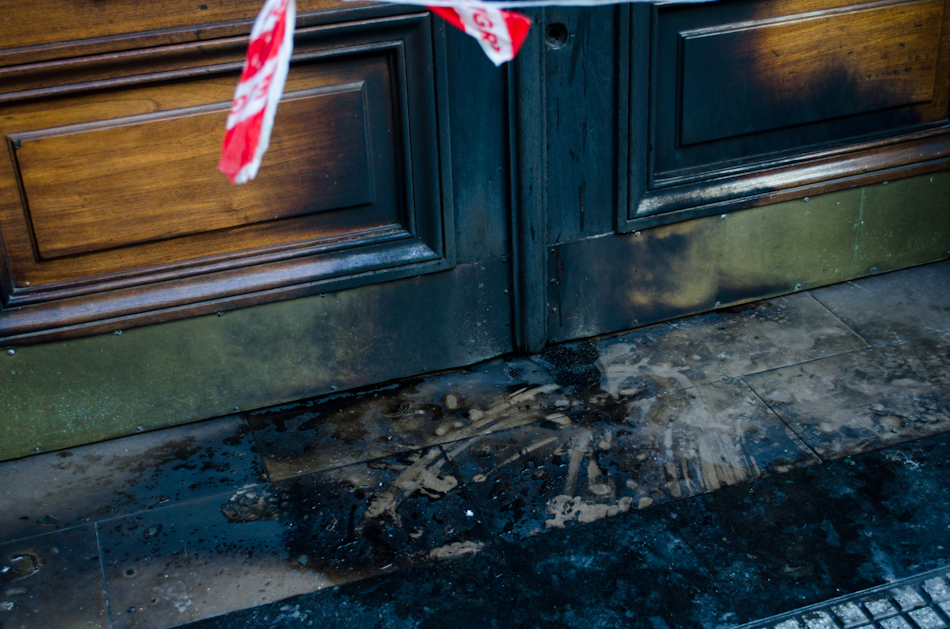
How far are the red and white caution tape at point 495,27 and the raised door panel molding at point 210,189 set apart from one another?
110 centimetres

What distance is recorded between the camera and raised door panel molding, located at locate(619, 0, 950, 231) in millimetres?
3393

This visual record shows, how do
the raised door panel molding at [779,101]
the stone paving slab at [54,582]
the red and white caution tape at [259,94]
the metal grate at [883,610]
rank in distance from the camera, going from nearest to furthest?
the red and white caution tape at [259,94]
the metal grate at [883,610]
the stone paving slab at [54,582]
the raised door panel molding at [779,101]

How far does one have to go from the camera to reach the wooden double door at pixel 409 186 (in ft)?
9.51

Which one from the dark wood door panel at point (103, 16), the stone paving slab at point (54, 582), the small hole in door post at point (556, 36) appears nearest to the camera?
the stone paving slab at point (54, 582)

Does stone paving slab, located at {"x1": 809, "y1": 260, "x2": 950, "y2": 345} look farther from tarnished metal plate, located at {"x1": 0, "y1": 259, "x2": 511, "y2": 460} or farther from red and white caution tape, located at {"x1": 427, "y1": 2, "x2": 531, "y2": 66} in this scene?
red and white caution tape, located at {"x1": 427, "y1": 2, "x2": 531, "y2": 66}

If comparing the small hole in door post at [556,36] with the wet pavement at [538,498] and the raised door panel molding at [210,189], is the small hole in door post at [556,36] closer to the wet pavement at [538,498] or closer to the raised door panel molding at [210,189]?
the raised door panel molding at [210,189]

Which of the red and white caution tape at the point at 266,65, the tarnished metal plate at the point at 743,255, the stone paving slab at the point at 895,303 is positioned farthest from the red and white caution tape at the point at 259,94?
the stone paving slab at the point at 895,303

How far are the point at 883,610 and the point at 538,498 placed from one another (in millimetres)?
1022

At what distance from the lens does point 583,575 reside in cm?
255

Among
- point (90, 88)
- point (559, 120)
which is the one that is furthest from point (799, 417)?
point (90, 88)

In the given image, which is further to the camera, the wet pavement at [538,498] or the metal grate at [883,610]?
the wet pavement at [538,498]

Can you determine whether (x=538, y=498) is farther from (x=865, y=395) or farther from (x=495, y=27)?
(x=495, y=27)

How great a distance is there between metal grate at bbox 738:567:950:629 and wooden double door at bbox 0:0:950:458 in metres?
1.56

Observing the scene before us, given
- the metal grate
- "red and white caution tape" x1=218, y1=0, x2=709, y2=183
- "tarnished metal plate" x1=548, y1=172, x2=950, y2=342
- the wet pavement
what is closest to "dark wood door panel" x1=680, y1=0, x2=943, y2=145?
"tarnished metal plate" x1=548, y1=172, x2=950, y2=342
